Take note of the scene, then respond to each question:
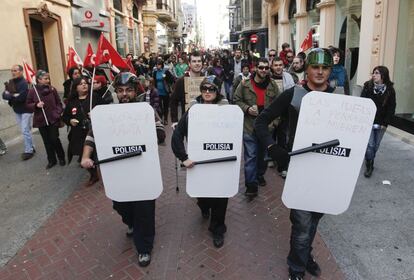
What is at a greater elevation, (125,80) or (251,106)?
(125,80)

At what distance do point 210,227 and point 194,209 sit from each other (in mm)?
770

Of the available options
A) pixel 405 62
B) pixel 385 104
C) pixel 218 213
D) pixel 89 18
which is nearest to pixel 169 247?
pixel 218 213

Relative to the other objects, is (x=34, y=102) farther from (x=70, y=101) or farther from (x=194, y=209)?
(x=194, y=209)

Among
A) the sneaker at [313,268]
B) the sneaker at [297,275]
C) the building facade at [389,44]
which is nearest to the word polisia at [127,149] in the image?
the sneaker at [297,275]

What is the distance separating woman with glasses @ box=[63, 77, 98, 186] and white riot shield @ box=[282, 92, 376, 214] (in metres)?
3.83

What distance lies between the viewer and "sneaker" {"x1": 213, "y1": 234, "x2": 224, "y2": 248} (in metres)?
3.69

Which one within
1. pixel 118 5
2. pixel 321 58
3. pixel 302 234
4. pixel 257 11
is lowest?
pixel 302 234

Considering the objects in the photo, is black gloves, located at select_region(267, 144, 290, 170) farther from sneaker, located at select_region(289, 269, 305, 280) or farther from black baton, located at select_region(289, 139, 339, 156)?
sneaker, located at select_region(289, 269, 305, 280)

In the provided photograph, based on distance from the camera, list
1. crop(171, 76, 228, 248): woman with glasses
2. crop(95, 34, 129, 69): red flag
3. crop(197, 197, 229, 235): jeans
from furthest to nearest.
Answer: crop(95, 34, 129, 69): red flag → crop(197, 197, 229, 235): jeans → crop(171, 76, 228, 248): woman with glasses

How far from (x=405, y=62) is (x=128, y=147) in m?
7.92

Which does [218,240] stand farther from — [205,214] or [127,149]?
[127,149]

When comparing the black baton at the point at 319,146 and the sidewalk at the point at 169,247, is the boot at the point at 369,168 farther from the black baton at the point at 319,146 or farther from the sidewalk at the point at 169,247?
the black baton at the point at 319,146

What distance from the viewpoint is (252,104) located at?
4797 mm

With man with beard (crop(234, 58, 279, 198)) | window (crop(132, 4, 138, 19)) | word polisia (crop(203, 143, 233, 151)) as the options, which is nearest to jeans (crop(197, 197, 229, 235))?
word polisia (crop(203, 143, 233, 151))
